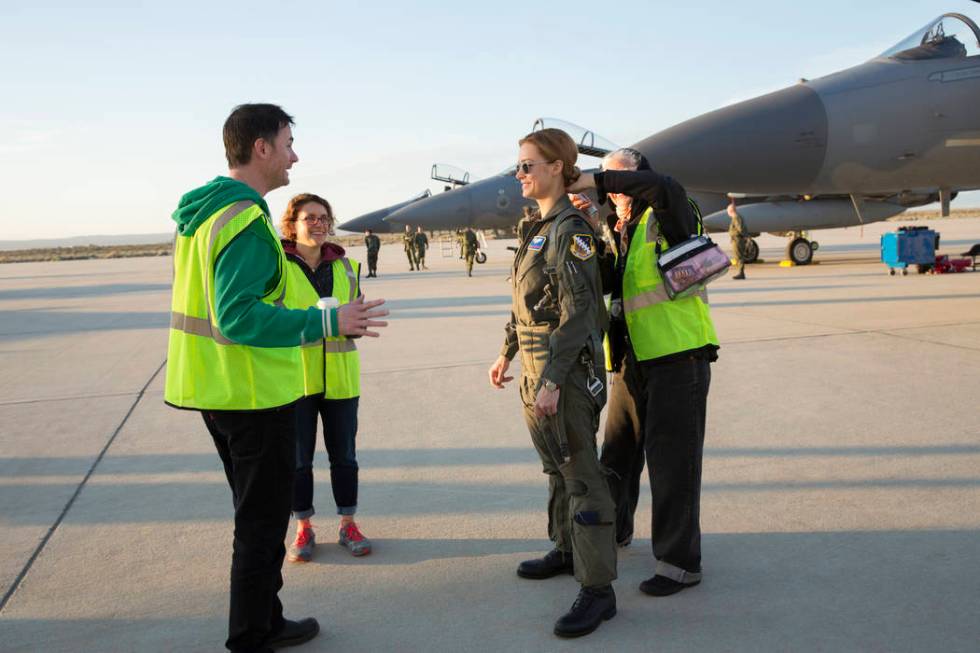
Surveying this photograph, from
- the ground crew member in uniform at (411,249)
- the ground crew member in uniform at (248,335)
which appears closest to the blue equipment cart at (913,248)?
the ground crew member in uniform at (248,335)

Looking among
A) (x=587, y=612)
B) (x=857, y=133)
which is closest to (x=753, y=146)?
(x=857, y=133)

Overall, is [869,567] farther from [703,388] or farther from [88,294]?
[88,294]

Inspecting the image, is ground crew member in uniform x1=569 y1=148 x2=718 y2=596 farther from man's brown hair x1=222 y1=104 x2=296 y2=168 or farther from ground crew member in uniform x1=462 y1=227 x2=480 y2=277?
ground crew member in uniform x1=462 y1=227 x2=480 y2=277

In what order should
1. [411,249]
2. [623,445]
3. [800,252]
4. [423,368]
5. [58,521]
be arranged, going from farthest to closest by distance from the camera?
[411,249]
[800,252]
[423,368]
[58,521]
[623,445]

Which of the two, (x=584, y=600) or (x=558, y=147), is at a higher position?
(x=558, y=147)

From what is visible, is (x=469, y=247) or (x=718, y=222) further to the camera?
(x=469, y=247)

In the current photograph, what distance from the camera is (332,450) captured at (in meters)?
3.63

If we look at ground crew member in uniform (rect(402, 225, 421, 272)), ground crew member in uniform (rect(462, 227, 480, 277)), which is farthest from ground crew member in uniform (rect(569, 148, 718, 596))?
ground crew member in uniform (rect(402, 225, 421, 272))

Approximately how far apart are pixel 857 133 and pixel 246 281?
1023 centimetres

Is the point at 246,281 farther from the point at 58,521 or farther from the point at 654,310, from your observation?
the point at 58,521

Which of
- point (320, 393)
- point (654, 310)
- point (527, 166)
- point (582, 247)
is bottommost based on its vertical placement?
point (320, 393)

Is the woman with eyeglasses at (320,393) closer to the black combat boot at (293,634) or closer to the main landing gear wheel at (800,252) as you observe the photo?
the black combat boot at (293,634)

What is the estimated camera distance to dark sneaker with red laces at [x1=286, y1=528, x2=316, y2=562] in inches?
137

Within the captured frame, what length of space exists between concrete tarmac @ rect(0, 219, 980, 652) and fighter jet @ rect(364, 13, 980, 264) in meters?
3.76
